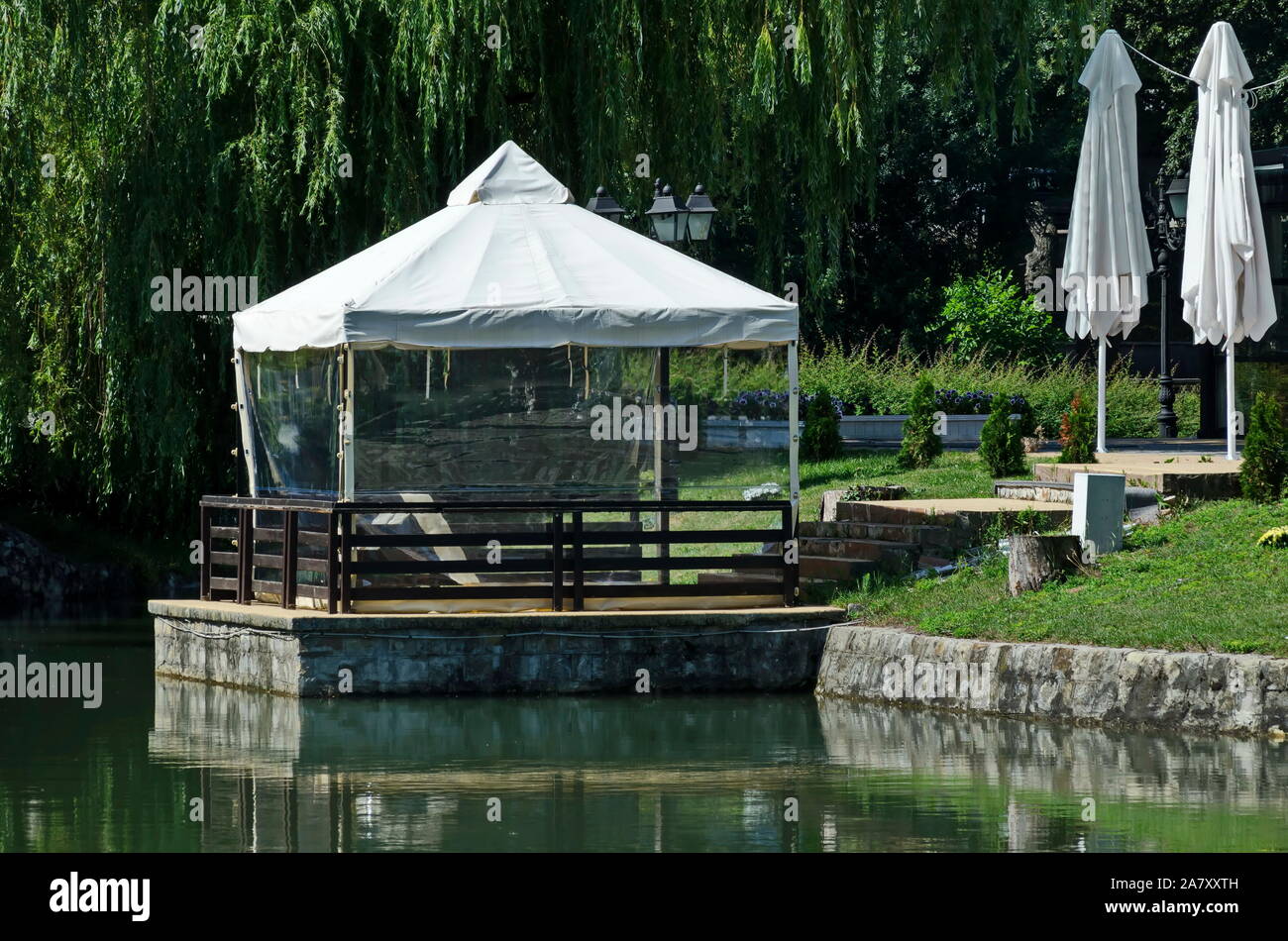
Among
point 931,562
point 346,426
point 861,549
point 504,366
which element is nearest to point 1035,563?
point 931,562

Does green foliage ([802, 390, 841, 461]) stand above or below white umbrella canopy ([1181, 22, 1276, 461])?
below

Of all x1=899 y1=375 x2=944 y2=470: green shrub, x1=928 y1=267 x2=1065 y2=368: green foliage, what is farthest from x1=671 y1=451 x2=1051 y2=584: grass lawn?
x1=928 y1=267 x2=1065 y2=368: green foliage

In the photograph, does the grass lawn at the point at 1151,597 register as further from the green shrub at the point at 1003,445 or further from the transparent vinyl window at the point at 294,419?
the green shrub at the point at 1003,445

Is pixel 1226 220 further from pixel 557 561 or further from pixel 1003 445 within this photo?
pixel 557 561

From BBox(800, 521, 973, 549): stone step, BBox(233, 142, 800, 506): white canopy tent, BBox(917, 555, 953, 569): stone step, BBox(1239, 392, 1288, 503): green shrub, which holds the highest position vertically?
BBox(233, 142, 800, 506): white canopy tent

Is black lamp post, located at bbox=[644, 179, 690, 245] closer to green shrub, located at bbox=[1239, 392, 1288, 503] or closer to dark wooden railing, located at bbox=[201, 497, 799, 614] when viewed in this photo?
dark wooden railing, located at bbox=[201, 497, 799, 614]

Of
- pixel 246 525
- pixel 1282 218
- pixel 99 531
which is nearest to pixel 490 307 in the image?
pixel 246 525

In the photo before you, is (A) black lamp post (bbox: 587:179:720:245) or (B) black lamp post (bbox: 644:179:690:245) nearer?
(A) black lamp post (bbox: 587:179:720:245)

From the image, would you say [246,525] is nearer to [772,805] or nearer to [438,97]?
[438,97]

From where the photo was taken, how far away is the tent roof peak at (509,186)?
1716cm

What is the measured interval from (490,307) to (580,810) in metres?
6.04

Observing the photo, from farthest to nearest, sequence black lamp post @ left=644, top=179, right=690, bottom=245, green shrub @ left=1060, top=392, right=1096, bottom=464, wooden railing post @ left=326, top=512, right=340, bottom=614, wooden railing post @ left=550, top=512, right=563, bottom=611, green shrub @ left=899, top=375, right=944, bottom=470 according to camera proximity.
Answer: green shrub @ left=899, top=375, right=944, bottom=470
green shrub @ left=1060, top=392, right=1096, bottom=464
black lamp post @ left=644, top=179, right=690, bottom=245
wooden railing post @ left=550, top=512, right=563, bottom=611
wooden railing post @ left=326, top=512, right=340, bottom=614

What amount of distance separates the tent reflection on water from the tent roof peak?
0.02 metres

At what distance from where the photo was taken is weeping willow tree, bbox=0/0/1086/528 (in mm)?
19734
